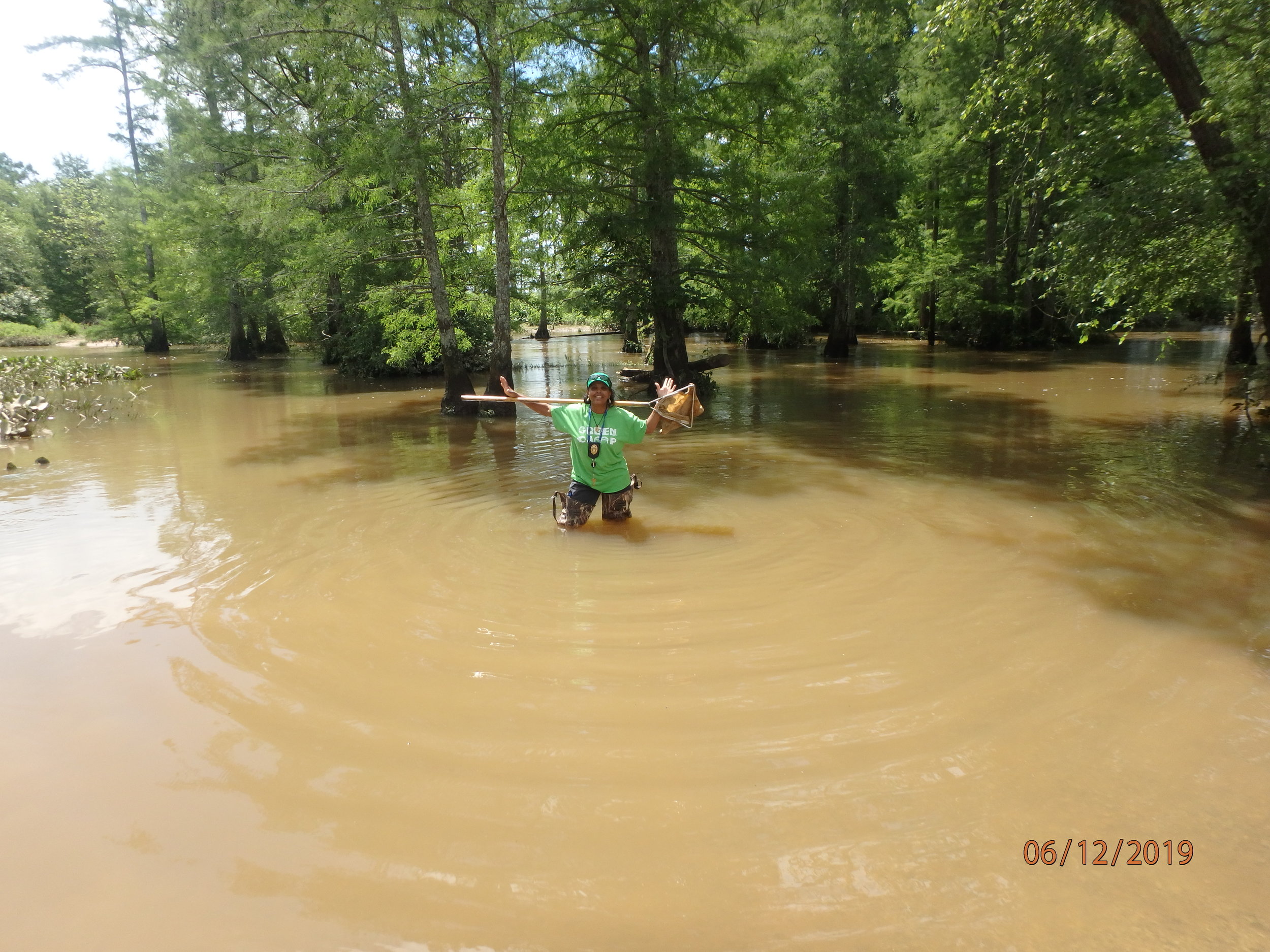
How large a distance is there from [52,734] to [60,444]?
10.8 metres

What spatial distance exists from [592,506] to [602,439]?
0.69 m

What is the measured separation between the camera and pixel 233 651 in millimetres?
4551

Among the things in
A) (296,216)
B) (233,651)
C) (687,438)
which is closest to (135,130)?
(296,216)

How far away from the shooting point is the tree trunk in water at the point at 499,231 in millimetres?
12867

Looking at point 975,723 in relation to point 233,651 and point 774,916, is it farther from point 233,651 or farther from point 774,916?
point 233,651

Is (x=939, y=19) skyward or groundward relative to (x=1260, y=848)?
skyward

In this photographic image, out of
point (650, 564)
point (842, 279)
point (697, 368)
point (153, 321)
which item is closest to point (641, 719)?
point (650, 564)

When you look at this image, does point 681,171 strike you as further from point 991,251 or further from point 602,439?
point 991,251

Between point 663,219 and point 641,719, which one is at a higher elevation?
point 663,219

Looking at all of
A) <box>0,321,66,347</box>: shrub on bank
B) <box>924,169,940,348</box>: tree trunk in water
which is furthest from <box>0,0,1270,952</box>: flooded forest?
<box>0,321,66,347</box>: shrub on bank

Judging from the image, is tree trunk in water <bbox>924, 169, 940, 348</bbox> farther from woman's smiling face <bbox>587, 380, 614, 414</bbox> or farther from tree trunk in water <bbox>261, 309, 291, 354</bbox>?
tree trunk in water <bbox>261, 309, 291, 354</bbox>

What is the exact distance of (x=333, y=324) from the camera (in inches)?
1036

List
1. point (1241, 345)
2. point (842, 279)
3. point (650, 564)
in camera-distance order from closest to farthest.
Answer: point (650, 564) < point (1241, 345) < point (842, 279)
